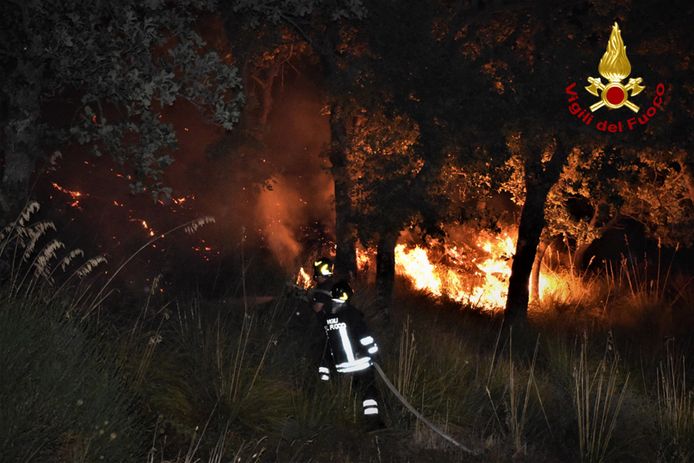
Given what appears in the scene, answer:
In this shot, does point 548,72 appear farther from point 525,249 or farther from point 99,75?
point 99,75

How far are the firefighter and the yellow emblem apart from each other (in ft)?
29.1

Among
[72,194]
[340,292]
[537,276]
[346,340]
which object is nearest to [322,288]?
[340,292]

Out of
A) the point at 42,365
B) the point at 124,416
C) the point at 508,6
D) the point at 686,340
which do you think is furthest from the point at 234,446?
the point at 508,6

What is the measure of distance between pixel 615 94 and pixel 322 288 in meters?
10.4

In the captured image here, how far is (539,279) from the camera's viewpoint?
86.9 feet

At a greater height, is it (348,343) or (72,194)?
(72,194)

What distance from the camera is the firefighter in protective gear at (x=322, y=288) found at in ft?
29.7

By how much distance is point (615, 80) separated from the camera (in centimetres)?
1650

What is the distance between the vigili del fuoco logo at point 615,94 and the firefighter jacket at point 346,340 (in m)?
8.04

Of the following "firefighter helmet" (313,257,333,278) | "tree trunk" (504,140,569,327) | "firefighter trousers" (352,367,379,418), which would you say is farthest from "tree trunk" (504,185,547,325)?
"firefighter trousers" (352,367,379,418)

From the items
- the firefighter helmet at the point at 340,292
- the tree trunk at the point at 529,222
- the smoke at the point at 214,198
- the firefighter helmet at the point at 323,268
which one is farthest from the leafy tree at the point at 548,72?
the firefighter helmet at the point at 340,292

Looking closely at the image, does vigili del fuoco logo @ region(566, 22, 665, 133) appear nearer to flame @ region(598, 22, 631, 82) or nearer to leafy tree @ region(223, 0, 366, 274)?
flame @ region(598, 22, 631, 82)

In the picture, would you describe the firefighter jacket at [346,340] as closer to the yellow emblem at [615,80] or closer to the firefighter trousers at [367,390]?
the firefighter trousers at [367,390]

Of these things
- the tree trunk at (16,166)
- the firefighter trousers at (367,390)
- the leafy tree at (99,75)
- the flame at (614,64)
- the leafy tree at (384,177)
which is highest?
the flame at (614,64)
